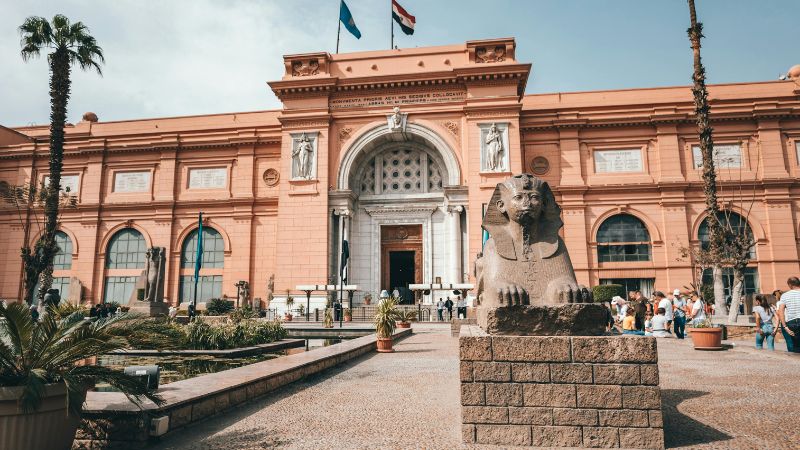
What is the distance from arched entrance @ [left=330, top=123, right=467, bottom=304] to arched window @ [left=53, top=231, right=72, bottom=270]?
17.1m

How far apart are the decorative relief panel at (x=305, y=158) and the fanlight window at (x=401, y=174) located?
3.24m

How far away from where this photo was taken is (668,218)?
25.4m

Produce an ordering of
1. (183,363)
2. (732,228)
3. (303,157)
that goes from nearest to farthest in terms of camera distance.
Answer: (183,363)
(732,228)
(303,157)

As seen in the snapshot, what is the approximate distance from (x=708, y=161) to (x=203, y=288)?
25.6m

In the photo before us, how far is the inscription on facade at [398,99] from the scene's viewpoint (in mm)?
25781

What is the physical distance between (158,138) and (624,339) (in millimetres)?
31545

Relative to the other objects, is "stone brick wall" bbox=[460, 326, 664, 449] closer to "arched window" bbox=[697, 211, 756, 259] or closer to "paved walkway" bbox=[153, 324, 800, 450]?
"paved walkway" bbox=[153, 324, 800, 450]

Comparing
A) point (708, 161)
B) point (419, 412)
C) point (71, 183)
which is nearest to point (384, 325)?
point (419, 412)

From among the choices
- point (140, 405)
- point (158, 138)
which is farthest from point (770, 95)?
point (158, 138)

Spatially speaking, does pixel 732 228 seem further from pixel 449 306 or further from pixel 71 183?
pixel 71 183

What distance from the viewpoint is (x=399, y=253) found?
27922mm

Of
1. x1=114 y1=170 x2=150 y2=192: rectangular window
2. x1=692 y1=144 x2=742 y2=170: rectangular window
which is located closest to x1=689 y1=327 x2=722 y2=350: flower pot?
x1=692 y1=144 x2=742 y2=170: rectangular window

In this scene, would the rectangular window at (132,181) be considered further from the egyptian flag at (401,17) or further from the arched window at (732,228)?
the arched window at (732,228)

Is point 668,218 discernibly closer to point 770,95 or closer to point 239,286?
point 770,95
